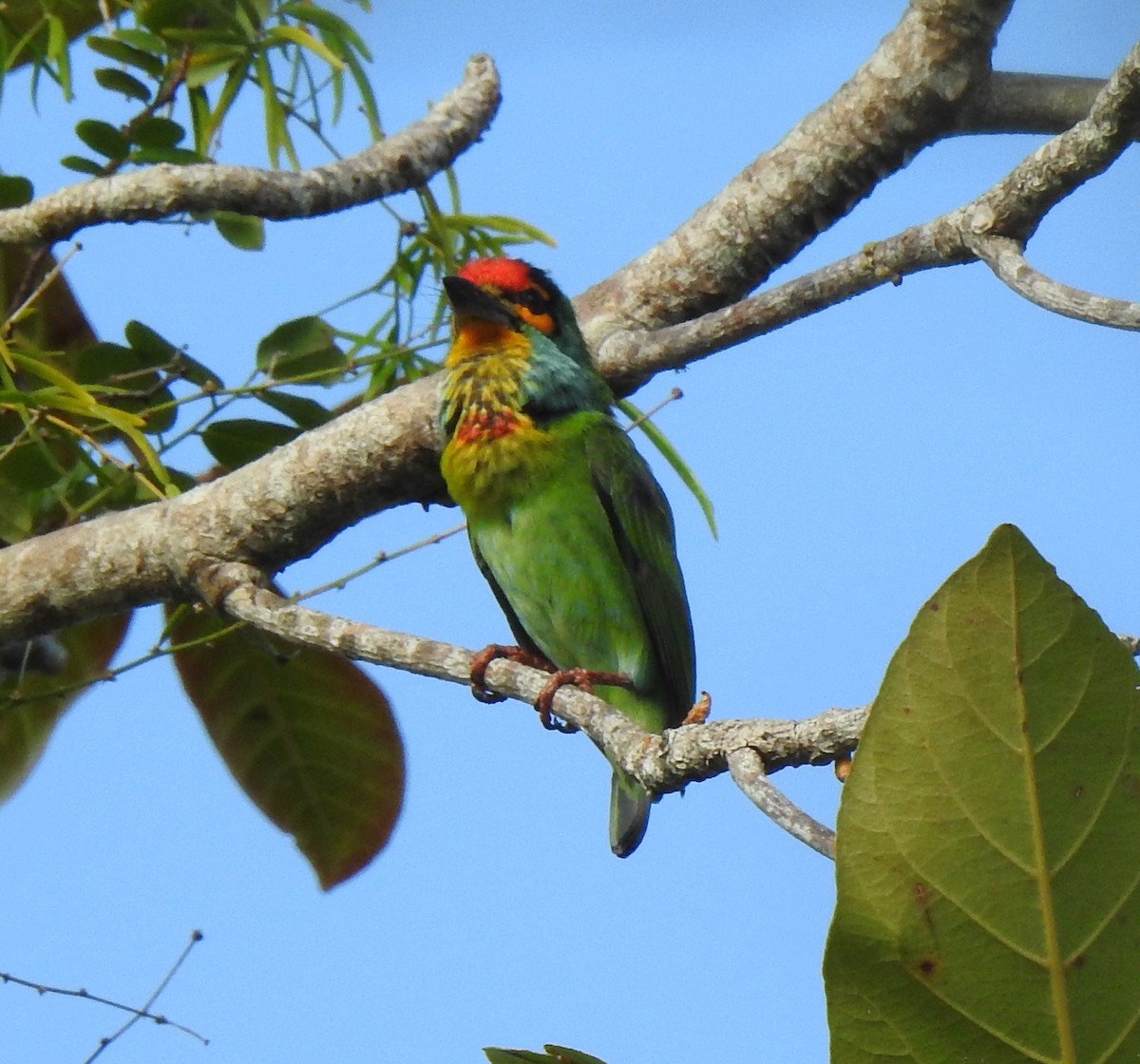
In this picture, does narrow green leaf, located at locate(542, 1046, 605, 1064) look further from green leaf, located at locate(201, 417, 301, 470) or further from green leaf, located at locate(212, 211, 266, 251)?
green leaf, located at locate(212, 211, 266, 251)

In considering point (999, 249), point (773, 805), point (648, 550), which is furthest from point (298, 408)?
point (773, 805)

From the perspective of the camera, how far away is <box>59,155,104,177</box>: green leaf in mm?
2637

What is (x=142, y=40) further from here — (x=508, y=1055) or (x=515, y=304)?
(x=508, y=1055)

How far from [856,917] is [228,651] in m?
2.27

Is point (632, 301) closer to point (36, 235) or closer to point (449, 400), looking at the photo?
point (449, 400)

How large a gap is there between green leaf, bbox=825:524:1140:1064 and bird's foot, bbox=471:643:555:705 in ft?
3.47

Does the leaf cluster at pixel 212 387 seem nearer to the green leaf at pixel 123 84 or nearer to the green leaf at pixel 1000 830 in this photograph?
the green leaf at pixel 123 84

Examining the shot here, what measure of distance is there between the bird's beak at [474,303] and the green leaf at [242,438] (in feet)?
1.48

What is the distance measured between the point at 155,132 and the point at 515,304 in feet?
2.85

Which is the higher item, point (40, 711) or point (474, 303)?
point (474, 303)

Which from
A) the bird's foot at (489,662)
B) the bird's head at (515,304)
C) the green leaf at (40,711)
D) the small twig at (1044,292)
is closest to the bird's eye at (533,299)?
the bird's head at (515,304)

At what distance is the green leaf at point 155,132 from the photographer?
261 centimetres

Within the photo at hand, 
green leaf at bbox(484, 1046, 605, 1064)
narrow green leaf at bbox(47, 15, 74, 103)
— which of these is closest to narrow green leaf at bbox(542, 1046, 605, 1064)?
green leaf at bbox(484, 1046, 605, 1064)

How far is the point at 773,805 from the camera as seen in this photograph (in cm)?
120
